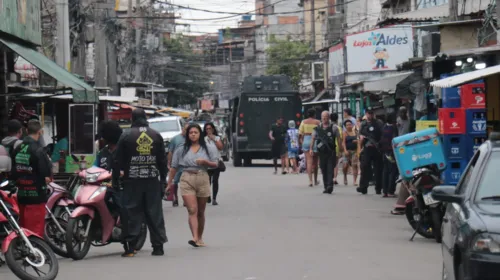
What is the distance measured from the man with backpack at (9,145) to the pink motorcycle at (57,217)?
75 cm

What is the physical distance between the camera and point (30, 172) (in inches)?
465

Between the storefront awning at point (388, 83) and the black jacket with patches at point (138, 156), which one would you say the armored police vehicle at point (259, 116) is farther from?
the black jacket with patches at point (138, 156)

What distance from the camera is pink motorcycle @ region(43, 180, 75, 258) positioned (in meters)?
12.4

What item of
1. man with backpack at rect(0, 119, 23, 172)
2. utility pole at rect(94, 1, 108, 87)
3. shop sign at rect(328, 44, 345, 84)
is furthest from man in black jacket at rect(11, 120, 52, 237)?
utility pole at rect(94, 1, 108, 87)

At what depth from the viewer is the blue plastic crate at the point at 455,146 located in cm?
1691

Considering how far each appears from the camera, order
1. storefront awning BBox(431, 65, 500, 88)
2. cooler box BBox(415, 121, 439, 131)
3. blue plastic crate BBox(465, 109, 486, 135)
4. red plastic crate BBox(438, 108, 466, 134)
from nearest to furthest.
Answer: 1. storefront awning BBox(431, 65, 500, 88)
2. red plastic crate BBox(438, 108, 466, 134)
3. blue plastic crate BBox(465, 109, 486, 135)
4. cooler box BBox(415, 121, 439, 131)

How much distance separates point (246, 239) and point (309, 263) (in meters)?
2.79

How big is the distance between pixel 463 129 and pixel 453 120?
0.23 m

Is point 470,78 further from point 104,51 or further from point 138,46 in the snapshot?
point 138,46

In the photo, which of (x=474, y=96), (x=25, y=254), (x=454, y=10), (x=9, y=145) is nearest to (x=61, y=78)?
(x=9, y=145)

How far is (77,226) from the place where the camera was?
1223 cm

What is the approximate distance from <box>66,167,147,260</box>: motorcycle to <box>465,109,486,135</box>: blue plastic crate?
6921 mm

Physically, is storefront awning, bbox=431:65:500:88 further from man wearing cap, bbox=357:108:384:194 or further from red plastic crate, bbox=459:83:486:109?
man wearing cap, bbox=357:108:384:194

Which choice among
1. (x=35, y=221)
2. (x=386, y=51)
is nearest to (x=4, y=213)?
(x=35, y=221)
